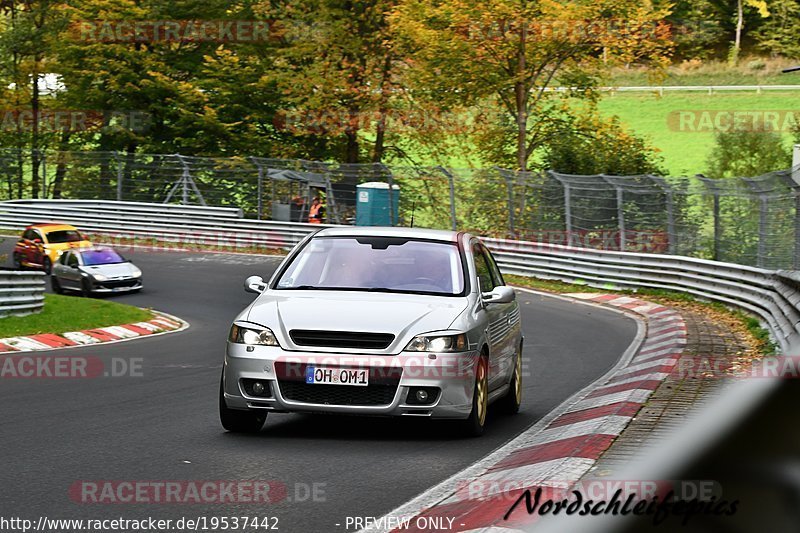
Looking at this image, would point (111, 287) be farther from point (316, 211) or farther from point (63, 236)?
point (316, 211)

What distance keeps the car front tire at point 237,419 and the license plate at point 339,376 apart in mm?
720

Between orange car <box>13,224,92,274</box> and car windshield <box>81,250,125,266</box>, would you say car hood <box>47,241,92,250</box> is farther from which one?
car windshield <box>81,250,125,266</box>

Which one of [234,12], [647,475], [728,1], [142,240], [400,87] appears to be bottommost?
[142,240]

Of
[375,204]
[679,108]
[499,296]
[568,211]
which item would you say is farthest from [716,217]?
[679,108]

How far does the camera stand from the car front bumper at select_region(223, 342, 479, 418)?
8.19m

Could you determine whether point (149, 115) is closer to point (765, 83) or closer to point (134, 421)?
point (765, 83)

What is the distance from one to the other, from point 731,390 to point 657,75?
4127cm

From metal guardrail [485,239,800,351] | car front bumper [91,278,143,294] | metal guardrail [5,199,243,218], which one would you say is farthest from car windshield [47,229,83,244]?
metal guardrail [485,239,800,351]

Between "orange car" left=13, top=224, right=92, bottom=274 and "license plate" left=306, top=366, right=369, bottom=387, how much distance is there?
2513cm

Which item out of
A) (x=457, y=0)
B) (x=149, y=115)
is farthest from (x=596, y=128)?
(x=149, y=115)

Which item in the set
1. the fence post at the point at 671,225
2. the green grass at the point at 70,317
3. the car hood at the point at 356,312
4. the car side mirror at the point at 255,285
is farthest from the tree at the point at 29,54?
the car hood at the point at 356,312

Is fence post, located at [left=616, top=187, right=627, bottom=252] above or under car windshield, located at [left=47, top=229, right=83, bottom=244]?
above

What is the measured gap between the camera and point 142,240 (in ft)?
135

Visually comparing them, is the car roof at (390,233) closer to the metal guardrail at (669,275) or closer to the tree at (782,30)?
the metal guardrail at (669,275)
